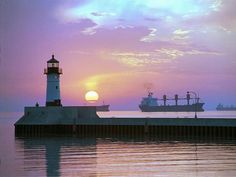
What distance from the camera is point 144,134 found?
5222 centimetres

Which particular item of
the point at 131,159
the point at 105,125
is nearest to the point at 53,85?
the point at 105,125

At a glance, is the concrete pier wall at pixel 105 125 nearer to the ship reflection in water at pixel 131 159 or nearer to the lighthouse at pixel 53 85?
the lighthouse at pixel 53 85

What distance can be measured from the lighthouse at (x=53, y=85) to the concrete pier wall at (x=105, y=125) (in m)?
2.21

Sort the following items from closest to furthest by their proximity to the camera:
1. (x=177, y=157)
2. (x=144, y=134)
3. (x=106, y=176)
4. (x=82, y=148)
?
(x=106, y=176)
(x=177, y=157)
(x=82, y=148)
(x=144, y=134)

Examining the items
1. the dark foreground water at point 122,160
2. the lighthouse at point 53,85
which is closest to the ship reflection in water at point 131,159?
the dark foreground water at point 122,160

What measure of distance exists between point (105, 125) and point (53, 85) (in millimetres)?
9683

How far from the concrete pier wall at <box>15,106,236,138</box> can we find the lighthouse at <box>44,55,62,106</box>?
86.9 inches

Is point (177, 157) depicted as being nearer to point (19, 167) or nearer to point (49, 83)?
point (19, 167)

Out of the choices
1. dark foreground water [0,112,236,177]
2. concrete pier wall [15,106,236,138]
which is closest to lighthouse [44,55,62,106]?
concrete pier wall [15,106,236,138]

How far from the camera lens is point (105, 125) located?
54.8 meters

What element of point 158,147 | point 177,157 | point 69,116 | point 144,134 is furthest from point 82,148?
point 69,116

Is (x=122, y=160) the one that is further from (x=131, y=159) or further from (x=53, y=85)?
(x=53, y=85)

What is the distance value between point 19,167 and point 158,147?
47.4 ft

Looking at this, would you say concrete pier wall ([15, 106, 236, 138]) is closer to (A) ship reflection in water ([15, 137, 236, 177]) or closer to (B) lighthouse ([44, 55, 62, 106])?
(B) lighthouse ([44, 55, 62, 106])
